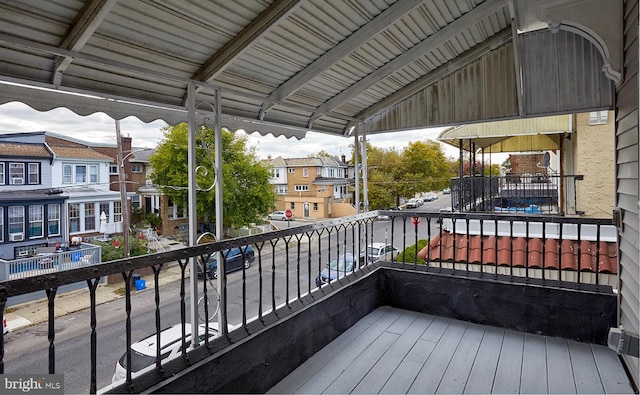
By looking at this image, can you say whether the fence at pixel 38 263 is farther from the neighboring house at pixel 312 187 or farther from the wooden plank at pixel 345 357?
the neighboring house at pixel 312 187

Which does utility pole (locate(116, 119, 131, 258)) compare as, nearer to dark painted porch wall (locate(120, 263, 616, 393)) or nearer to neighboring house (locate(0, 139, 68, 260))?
neighboring house (locate(0, 139, 68, 260))

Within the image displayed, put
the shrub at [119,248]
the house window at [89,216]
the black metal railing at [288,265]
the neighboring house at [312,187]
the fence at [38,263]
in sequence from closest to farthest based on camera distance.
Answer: the black metal railing at [288,265], the fence at [38,263], the shrub at [119,248], the house window at [89,216], the neighboring house at [312,187]

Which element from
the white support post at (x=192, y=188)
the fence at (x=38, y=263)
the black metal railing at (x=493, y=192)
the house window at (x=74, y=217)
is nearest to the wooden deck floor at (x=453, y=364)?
the white support post at (x=192, y=188)

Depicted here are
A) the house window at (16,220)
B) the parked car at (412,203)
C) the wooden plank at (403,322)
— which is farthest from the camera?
the parked car at (412,203)

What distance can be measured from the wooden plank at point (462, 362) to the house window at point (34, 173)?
730 cm

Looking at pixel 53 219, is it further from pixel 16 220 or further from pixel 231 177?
pixel 231 177

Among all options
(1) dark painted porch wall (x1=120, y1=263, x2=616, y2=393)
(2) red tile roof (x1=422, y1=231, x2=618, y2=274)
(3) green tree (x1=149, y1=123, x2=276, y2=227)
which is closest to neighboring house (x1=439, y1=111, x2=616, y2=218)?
(2) red tile roof (x1=422, y1=231, x2=618, y2=274)

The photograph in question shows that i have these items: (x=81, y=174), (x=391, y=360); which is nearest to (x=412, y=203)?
(x=81, y=174)

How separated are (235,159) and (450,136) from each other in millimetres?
9552

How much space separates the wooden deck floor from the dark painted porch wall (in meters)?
0.11

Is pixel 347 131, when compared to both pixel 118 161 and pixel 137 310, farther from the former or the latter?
pixel 137 310

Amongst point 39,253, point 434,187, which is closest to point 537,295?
point 39,253

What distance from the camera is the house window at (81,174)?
25.0 ft

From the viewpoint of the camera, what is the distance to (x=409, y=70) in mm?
3727
